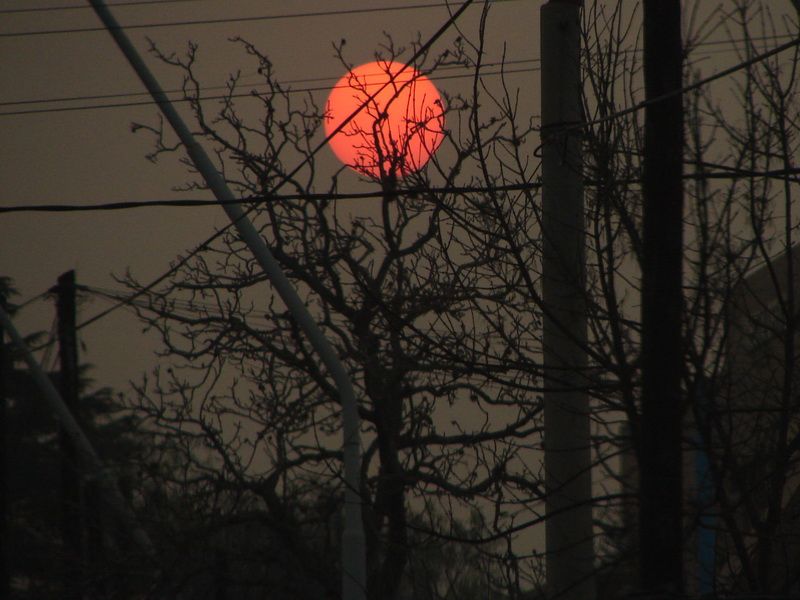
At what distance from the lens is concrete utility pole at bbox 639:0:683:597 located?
17.1 ft

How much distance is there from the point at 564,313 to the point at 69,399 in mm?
12304

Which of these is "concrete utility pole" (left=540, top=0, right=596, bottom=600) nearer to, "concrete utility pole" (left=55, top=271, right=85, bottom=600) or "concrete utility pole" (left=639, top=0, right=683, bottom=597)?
"concrete utility pole" (left=639, top=0, right=683, bottom=597)

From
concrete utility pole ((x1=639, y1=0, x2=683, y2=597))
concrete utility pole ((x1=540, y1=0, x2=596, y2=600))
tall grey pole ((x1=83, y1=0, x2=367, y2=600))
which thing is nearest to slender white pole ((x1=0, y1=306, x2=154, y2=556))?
tall grey pole ((x1=83, y1=0, x2=367, y2=600))

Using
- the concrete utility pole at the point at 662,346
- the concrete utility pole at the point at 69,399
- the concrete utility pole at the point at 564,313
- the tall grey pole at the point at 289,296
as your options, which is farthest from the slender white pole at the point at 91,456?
the concrete utility pole at the point at 662,346

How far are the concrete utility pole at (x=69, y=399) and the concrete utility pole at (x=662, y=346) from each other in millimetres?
13056

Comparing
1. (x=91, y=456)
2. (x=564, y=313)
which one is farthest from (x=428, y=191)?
(x=91, y=456)

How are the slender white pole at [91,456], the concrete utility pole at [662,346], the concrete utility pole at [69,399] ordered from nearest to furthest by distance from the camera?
the concrete utility pole at [662,346] < the slender white pole at [91,456] < the concrete utility pole at [69,399]

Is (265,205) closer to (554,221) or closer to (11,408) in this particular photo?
(554,221)

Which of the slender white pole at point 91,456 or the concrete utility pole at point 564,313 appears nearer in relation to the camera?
the concrete utility pole at point 564,313

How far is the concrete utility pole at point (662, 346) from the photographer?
5199 millimetres

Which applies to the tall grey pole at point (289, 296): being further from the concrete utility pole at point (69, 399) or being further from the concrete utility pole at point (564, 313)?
the concrete utility pole at point (69, 399)

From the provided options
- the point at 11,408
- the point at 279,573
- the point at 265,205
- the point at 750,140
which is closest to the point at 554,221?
the point at 750,140

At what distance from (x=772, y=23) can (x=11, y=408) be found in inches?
1579

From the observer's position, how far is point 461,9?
26.5 feet
